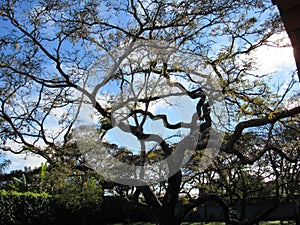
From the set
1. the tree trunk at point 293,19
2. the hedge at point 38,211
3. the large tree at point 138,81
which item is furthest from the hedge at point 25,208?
the tree trunk at point 293,19

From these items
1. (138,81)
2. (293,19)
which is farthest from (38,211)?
(293,19)

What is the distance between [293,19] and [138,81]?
3.68 meters

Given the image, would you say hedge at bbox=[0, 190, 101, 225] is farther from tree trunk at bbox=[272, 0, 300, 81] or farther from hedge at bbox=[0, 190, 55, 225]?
tree trunk at bbox=[272, 0, 300, 81]

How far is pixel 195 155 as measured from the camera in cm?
511

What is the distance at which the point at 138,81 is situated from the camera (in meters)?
4.42

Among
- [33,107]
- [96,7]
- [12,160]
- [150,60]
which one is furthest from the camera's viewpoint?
[12,160]

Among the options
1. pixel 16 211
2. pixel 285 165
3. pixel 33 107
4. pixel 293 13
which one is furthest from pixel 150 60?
pixel 16 211

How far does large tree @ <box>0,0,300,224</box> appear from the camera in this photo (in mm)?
3645

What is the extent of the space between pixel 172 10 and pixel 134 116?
177 centimetres

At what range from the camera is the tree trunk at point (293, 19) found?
0.78m

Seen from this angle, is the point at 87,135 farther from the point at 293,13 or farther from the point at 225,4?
the point at 293,13

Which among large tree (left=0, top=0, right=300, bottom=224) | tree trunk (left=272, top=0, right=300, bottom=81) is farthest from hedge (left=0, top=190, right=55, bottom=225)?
tree trunk (left=272, top=0, right=300, bottom=81)

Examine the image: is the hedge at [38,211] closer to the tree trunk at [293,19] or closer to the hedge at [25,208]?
the hedge at [25,208]

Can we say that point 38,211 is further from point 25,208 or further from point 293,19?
point 293,19
